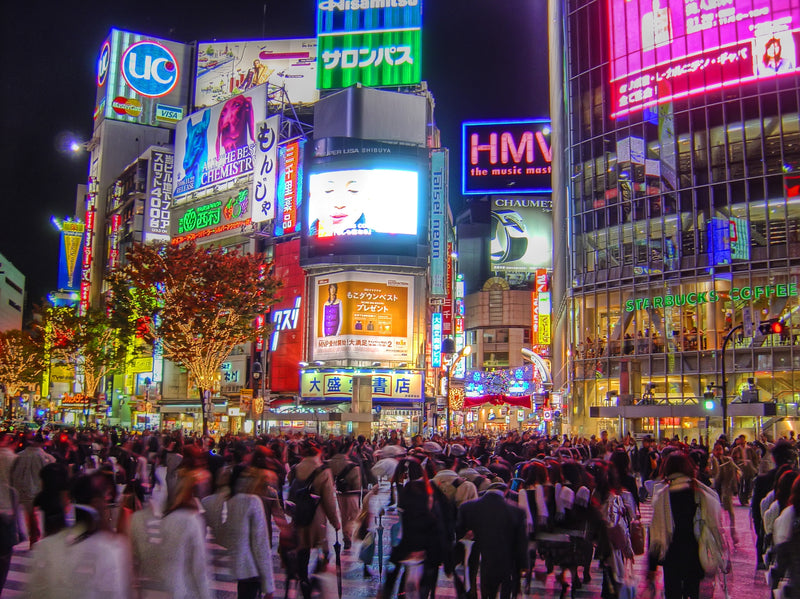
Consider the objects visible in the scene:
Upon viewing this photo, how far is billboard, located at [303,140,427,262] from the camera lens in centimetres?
5628

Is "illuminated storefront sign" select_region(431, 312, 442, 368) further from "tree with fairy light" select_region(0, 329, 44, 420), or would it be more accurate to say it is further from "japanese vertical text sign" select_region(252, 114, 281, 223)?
"tree with fairy light" select_region(0, 329, 44, 420)

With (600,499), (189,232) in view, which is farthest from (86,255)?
(600,499)

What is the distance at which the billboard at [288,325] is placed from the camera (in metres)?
61.4

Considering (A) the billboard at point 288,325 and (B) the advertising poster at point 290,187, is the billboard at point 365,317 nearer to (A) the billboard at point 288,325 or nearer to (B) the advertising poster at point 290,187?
(A) the billboard at point 288,325

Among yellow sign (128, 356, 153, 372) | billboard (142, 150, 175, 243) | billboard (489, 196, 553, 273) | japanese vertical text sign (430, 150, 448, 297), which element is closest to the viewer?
japanese vertical text sign (430, 150, 448, 297)

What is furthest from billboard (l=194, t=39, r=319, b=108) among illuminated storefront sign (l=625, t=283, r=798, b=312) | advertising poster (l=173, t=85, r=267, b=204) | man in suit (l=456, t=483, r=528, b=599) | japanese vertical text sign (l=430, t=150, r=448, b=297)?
man in suit (l=456, t=483, r=528, b=599)

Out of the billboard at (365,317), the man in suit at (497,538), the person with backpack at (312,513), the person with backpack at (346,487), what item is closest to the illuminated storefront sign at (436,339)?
the billboard at (365,317)

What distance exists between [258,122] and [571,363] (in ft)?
104

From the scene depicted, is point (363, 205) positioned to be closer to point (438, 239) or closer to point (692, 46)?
point (438, 239)

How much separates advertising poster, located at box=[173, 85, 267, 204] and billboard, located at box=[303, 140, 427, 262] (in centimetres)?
1165

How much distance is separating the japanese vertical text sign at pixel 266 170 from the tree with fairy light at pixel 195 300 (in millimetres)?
27659

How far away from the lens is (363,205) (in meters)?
56.7

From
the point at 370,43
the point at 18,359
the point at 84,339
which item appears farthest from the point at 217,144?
the point at 18,359

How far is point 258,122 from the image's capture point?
219 ft
